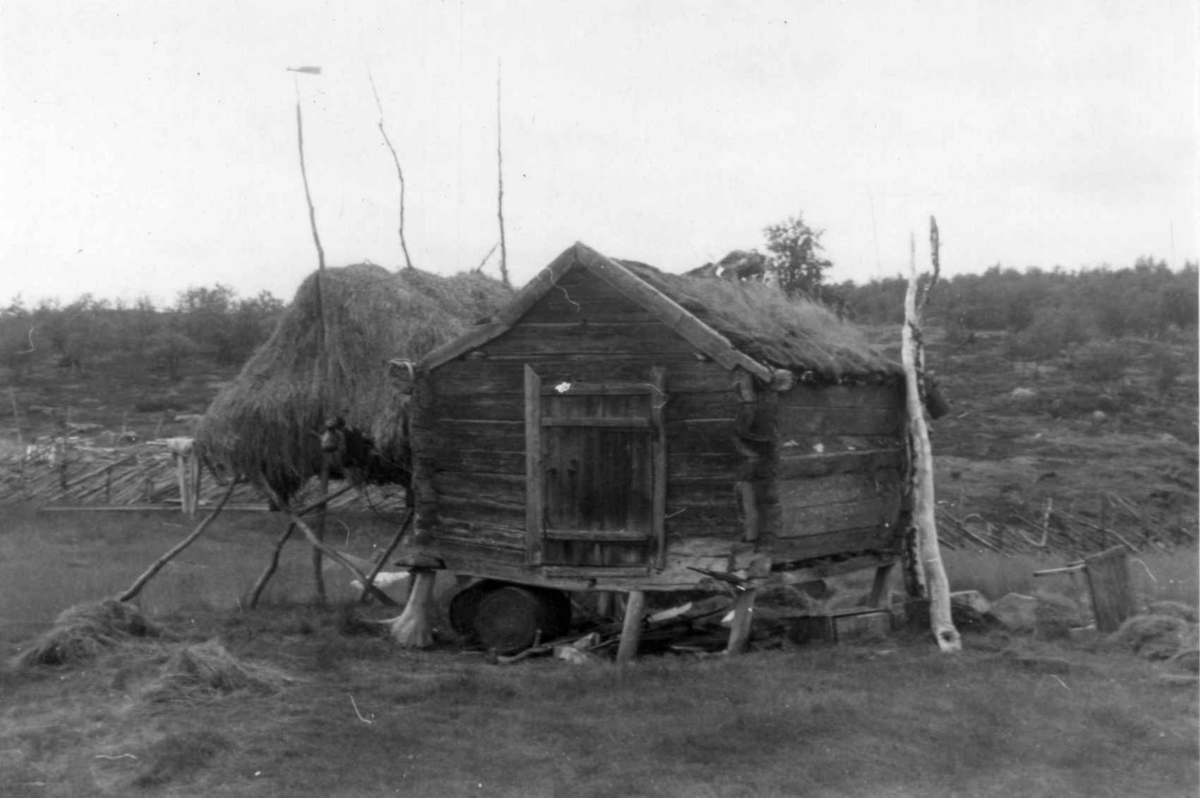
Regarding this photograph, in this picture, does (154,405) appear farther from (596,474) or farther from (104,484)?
(596,474)

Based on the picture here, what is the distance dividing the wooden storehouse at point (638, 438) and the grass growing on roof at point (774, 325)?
3 cm

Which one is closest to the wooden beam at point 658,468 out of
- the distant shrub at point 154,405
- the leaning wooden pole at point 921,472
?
the leaning wooden pole at point 921,472

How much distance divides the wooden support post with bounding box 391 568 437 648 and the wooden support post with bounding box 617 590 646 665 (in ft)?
7.09

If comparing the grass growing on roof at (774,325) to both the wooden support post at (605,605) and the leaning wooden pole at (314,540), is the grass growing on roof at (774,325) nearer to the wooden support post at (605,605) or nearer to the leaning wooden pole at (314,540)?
the wooden support post at (605,605)

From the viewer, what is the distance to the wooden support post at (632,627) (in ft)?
37.8

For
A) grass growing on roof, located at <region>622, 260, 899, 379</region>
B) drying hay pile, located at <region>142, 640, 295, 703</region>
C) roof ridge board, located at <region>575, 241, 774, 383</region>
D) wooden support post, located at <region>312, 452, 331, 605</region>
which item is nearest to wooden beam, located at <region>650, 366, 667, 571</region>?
roof ridge board, located at <region>575, 241, 774, 383</region>

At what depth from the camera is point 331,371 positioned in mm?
13836

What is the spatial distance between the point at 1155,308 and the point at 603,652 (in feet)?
91.6

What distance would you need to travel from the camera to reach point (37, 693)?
10234 mm

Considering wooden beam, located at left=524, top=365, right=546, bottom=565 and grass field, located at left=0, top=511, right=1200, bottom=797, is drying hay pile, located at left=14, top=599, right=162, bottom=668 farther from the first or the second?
wooden beam, located at left=524, top=365, right=546, bottom=565

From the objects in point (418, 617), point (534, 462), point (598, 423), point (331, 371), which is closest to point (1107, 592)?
point (598, 423)

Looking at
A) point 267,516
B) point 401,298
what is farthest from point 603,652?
point 267,516

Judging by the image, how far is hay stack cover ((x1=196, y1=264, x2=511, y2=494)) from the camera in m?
13.7

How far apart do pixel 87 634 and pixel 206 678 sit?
2.24m
